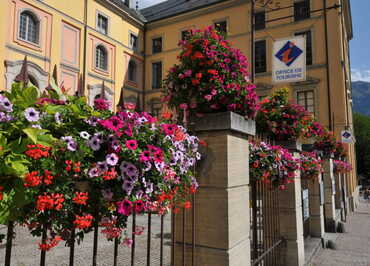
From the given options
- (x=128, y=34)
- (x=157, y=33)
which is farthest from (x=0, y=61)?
(x=157, y=33)

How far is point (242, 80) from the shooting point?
3254 mm

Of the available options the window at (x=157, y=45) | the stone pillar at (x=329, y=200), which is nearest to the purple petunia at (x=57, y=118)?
the stone pillar at (x=329, y=200)

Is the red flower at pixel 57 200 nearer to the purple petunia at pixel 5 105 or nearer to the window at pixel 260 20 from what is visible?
the purple petunia at pixel 5 105

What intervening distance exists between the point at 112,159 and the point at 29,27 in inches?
821

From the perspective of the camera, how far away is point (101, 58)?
966 inches

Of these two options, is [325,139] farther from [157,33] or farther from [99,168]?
[157,33]

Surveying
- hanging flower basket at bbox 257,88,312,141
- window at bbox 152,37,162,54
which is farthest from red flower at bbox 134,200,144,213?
window at bbox 152,37,162,54

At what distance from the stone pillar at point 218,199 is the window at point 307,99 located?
63.9 feet

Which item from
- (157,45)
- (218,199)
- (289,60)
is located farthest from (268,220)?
(157,45)

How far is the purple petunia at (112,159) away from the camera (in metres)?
1.71

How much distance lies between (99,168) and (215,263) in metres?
1.87

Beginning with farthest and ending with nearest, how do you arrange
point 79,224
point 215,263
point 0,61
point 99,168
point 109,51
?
point 109,51 < point 0,61 < point 215,263 < point 99,168 < point 79,224

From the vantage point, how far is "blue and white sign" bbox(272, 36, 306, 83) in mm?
8130

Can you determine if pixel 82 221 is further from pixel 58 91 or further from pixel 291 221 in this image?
pixel 291 221
